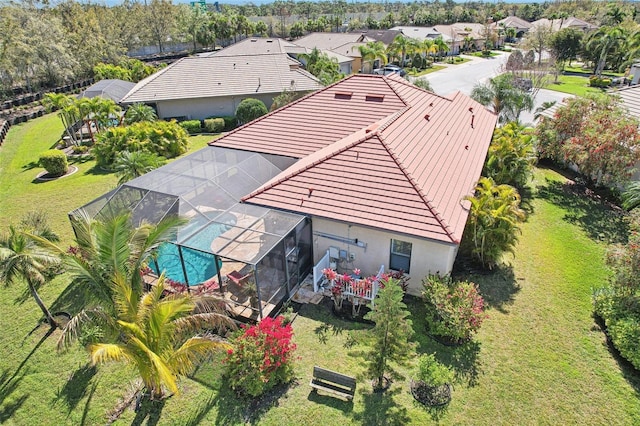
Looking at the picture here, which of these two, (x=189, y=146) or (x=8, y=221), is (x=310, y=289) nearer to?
(x=8, y=221)

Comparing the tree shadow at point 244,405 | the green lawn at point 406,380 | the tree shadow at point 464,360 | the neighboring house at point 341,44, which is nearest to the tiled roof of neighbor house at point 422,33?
the neighboring house at point 341,44

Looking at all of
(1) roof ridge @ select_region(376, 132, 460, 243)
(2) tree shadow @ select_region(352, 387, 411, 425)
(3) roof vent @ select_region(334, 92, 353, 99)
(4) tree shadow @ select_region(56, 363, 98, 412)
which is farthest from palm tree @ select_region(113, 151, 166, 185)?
(2) tree shadow @ select_region(352, 387, 411, 425)

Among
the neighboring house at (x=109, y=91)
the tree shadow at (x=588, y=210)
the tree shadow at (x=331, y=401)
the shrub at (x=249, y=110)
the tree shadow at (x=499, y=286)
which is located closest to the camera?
the tree shadow at (x=331, y=401)

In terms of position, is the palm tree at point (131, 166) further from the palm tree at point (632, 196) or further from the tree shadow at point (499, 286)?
the palm tree at point (632, 196)

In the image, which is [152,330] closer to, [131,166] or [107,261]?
[107,261]

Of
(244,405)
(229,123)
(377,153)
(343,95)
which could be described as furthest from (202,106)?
(244,405)

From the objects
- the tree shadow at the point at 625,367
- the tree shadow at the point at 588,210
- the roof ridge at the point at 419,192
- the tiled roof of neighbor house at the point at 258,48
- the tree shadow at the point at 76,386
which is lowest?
the tree shadow at the point at 625,367
